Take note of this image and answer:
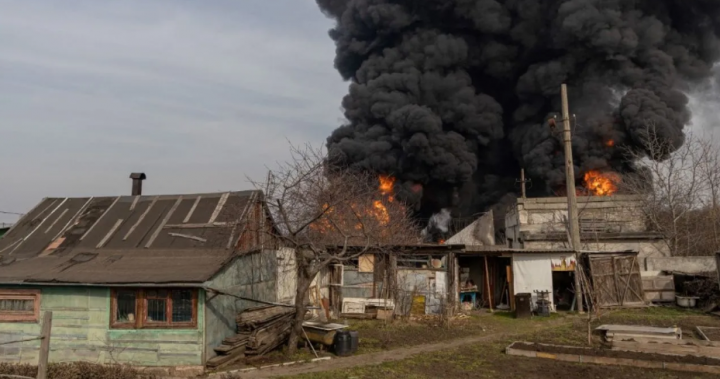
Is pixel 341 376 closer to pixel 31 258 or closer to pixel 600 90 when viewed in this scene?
pixel 31 258

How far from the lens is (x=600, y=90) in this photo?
130 feet

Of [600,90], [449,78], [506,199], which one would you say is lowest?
[506,199]

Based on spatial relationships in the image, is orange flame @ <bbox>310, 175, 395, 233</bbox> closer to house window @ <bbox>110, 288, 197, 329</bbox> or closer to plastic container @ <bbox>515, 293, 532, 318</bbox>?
plastic container @ <bbox>515, 293, 532, 318</bbox>

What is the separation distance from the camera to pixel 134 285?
481 inches

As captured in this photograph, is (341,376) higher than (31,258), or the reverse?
(31,258)

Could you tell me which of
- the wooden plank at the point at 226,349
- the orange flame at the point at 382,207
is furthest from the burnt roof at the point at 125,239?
the orange flame at the point at 382,207

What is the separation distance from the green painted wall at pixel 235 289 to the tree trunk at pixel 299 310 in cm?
152

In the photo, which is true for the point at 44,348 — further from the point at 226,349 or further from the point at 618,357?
the point at 618,357

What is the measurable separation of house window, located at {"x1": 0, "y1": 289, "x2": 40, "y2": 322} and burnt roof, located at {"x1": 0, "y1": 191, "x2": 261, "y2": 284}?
42 cm

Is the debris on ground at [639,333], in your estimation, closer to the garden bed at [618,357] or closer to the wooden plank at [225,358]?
the garden bed at [618,357]

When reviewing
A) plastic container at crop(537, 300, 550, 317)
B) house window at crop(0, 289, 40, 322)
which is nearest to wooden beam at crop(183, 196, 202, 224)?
house window at crop(0, 289, 40, 322)

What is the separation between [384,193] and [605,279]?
69.9ft

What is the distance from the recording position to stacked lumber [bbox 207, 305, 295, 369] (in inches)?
505

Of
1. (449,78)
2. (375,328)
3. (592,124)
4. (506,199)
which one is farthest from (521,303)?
(449,78)
